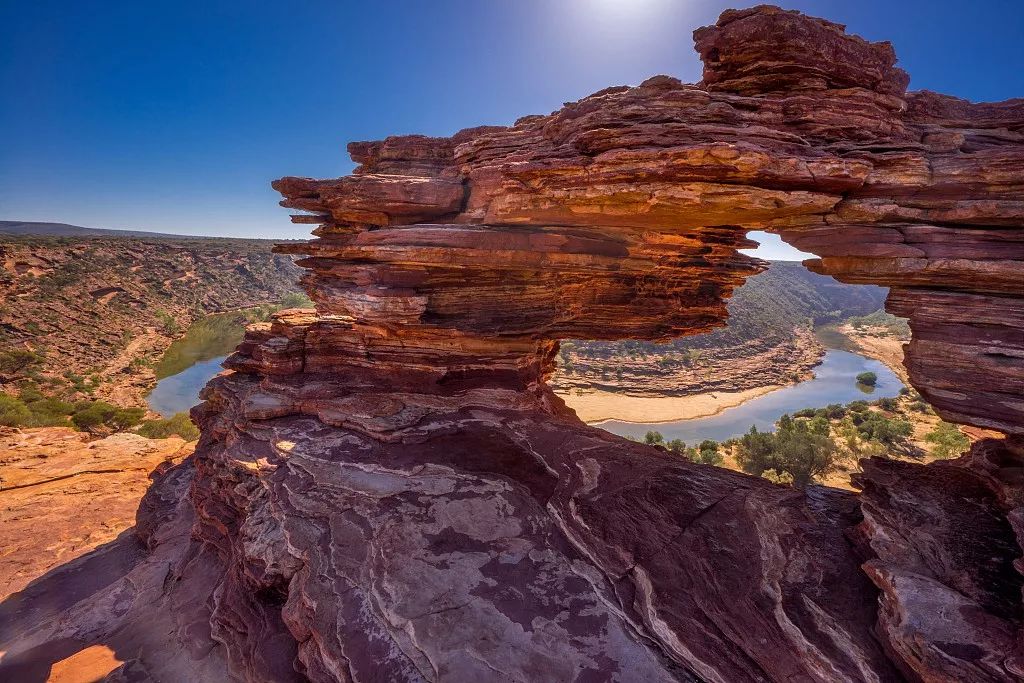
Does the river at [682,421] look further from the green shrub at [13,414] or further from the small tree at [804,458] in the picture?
the small tree at [804,458]

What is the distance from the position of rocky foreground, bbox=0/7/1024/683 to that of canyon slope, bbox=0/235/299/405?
42.2 meters

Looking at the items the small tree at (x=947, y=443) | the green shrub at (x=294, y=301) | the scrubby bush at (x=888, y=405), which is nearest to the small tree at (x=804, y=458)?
the small tree at (x=947, y=443)

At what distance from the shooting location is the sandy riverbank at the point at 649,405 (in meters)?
47.3

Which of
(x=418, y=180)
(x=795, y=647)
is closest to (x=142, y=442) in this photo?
(x=418, y=180)

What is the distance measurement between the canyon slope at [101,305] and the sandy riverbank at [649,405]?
48687mm

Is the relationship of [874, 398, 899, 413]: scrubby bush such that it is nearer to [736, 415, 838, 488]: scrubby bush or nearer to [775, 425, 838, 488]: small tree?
[736, 415, 838, 488]: scrubby bush

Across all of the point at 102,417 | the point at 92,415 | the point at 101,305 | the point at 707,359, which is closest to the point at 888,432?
the point at 707,359

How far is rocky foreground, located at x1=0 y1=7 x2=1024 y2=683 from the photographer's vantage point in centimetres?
679

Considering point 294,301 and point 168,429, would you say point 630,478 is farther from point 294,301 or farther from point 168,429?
point 294,301

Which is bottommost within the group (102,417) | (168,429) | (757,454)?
(168,429)

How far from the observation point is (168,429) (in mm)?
33562

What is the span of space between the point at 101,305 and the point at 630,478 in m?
72.3

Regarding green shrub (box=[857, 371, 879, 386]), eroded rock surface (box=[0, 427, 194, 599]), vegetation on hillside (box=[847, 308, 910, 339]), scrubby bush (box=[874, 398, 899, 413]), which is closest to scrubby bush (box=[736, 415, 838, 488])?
scrubby bush (box=[874, 398, 899, 413])

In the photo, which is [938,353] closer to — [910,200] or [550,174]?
[910,200]
